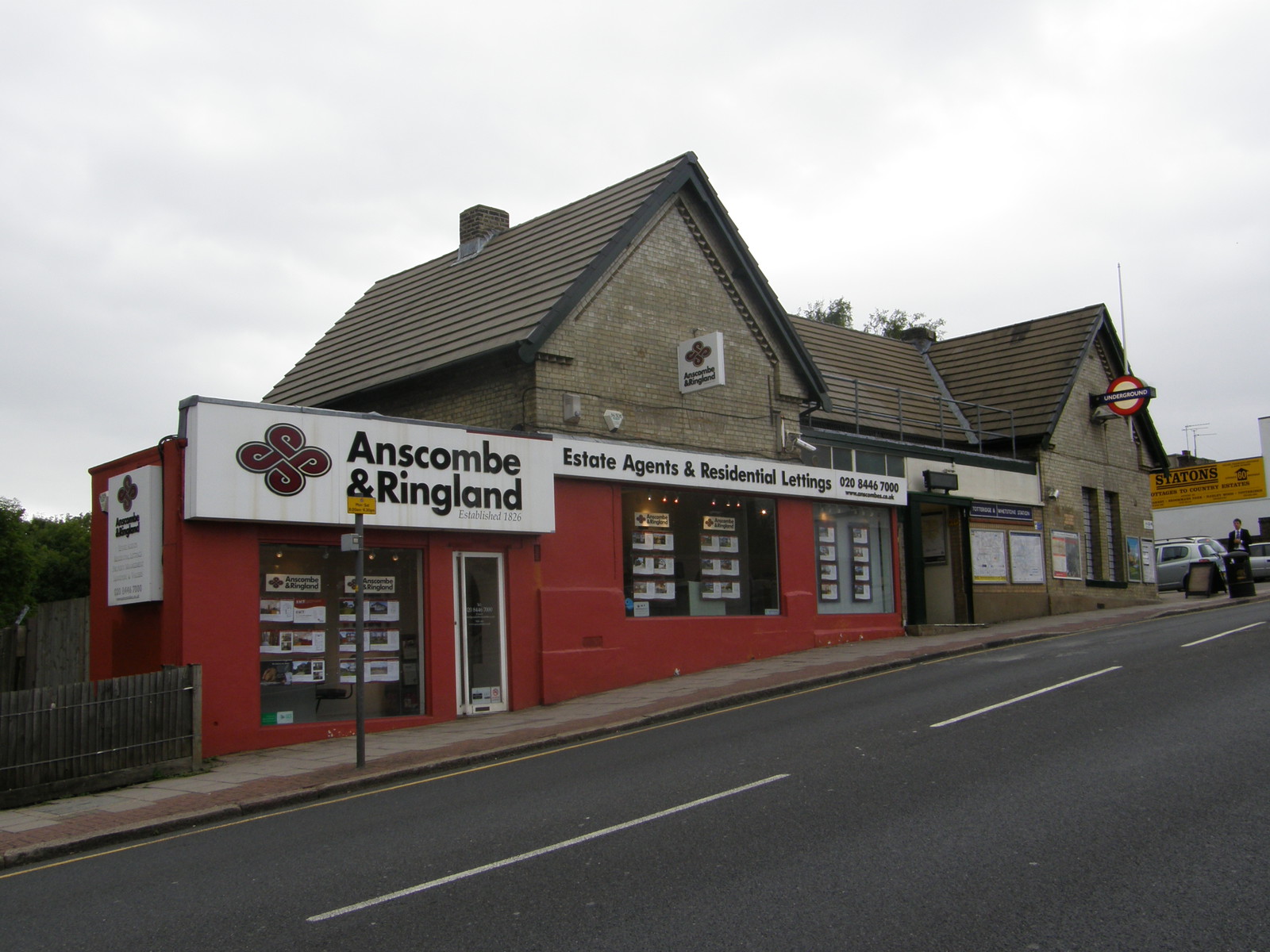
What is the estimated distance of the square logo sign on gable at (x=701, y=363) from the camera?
18172 mm

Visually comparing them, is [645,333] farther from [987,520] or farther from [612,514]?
[987,520]

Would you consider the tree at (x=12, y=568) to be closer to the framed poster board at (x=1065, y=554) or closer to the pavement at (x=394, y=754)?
the pavement at (x=394, y=754)

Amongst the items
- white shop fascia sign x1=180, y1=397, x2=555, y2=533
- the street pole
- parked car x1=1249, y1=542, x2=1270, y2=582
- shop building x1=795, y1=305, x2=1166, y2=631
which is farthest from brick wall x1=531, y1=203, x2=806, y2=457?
parked car x1=1249, y1=542, x2=1270, y2=582

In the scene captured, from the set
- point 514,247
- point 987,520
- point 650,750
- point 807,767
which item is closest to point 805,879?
point 807,767

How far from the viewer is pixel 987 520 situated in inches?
998

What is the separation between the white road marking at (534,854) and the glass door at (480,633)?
7307 millimetres

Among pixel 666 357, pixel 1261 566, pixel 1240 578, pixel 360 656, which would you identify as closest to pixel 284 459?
pixel 360 656

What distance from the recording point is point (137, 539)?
1373cm

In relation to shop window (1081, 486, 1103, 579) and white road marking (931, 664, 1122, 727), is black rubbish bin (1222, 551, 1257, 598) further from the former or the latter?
white road marking (931, 664, 1122, 727)

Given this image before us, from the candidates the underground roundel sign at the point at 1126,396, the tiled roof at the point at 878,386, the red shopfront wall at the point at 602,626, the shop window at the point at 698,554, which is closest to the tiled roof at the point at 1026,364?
the tiled roof at the point at 878,386

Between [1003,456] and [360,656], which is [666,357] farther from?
[1003,456]

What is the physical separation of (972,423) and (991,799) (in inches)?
866

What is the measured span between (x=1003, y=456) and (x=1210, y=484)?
117 ft

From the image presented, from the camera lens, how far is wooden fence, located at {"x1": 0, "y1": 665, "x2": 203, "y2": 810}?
10766 millimetres
